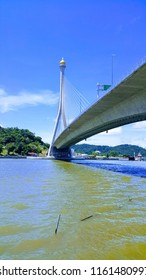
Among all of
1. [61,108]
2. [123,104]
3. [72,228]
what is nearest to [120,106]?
[123,104]

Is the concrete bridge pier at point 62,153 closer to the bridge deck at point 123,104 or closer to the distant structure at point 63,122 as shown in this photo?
the distant structure at point 63,122

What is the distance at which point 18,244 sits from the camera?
588cm

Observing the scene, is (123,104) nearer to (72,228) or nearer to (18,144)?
(72,228)

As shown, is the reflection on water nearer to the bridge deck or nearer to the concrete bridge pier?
the bridge deck

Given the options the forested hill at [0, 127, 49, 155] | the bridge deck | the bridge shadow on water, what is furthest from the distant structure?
the forested hill at [0, 127, 49, 155]

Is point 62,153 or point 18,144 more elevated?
point 18,144

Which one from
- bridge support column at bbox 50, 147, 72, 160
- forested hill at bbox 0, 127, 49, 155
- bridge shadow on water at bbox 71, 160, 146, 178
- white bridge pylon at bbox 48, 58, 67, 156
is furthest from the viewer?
forested hill at bbox 0, 127, 49, 155

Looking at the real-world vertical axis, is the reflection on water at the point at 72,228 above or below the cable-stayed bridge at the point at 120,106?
below

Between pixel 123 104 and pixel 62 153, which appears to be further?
pixel 62 153

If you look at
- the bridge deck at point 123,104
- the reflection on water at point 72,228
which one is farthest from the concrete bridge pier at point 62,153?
the reflection on water at point 72,228

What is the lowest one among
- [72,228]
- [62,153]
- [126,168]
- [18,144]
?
[72,228]

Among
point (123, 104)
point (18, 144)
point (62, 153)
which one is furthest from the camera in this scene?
point (18, 144)
